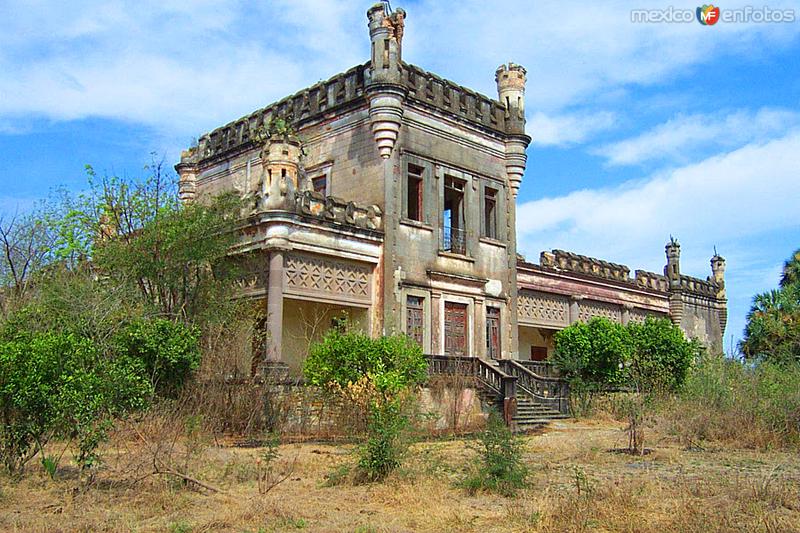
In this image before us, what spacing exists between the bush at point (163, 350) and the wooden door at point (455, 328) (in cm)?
856

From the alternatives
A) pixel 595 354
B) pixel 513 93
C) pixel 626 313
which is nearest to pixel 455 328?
pixel 595 354

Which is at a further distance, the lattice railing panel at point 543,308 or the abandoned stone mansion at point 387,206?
the lattice railing panel at point 543,308

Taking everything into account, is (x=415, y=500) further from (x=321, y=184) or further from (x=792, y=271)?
(x=792, y=271)

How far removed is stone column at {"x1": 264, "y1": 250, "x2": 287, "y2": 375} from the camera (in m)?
17.6

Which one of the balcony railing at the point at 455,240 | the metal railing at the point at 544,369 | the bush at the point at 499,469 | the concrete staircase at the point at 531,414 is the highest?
the balcony railing at the point at 455,240

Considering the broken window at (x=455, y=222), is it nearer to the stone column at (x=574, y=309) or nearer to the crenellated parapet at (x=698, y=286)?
the stone column at (x=574, y=309)

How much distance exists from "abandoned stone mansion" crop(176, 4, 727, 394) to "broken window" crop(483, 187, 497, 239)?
0.16 ft

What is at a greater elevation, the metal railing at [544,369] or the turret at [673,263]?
the turret at [673,263]

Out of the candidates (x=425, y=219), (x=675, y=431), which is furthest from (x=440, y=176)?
(x=675, y=431)

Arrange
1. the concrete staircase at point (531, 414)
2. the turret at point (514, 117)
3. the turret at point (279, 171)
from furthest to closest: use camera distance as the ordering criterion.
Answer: the turret at point (514, 117) → the concrete staircase at point (531, 414) → the turret at point (279, 171)

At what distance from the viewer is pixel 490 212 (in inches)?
933

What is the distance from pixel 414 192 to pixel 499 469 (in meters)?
13.3

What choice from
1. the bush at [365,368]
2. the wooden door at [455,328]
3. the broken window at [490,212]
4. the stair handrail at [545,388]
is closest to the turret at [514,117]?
the broken window at [490,212]

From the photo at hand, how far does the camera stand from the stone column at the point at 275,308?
57.9ft
